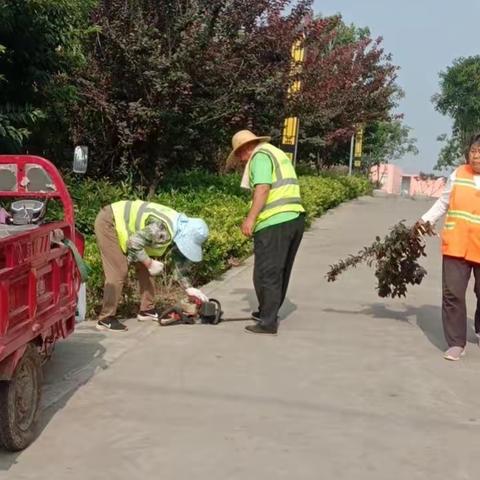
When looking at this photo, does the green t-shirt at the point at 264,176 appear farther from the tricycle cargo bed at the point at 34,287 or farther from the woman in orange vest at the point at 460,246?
the tricycle cargo bed at the point at 34,287

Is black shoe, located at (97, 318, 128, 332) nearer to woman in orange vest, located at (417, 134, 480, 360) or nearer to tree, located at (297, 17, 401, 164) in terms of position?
woman in orange vest, located at (417, 134, 480, 360)

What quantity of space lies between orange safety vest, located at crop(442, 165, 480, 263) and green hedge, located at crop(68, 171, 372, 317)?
3004mm

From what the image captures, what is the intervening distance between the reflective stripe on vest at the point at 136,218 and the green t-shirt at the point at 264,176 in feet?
2.44

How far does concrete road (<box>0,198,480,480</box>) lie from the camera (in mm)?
4043

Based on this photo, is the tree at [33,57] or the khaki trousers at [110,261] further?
the tree at [33,57]

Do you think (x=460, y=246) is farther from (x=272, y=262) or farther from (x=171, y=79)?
(x=171, y=79)

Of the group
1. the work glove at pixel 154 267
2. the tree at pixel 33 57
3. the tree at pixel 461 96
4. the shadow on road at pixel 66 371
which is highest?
the tree at pixel 461 96

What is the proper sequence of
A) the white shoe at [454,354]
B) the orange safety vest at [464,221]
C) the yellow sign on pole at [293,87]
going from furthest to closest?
the yellow sign on pole at [293,87] < the white shoe at [454,354] < the orange safety vest at [464,221]

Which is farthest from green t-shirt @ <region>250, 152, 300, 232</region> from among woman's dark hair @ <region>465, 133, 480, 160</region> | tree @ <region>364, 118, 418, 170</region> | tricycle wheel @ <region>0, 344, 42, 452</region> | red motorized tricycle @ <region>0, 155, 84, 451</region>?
tree @ <region>364, 118, 418, 170</region>

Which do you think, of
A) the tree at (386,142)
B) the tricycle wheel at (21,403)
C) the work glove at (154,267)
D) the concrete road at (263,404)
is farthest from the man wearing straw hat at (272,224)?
the tree at (386,142)

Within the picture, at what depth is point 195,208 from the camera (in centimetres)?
1025

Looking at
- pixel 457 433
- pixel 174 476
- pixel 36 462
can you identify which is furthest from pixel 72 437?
pixel 457 433

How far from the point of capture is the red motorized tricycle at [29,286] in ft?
12.5

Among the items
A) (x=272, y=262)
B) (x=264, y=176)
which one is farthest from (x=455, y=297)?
(x=264, y=176)
